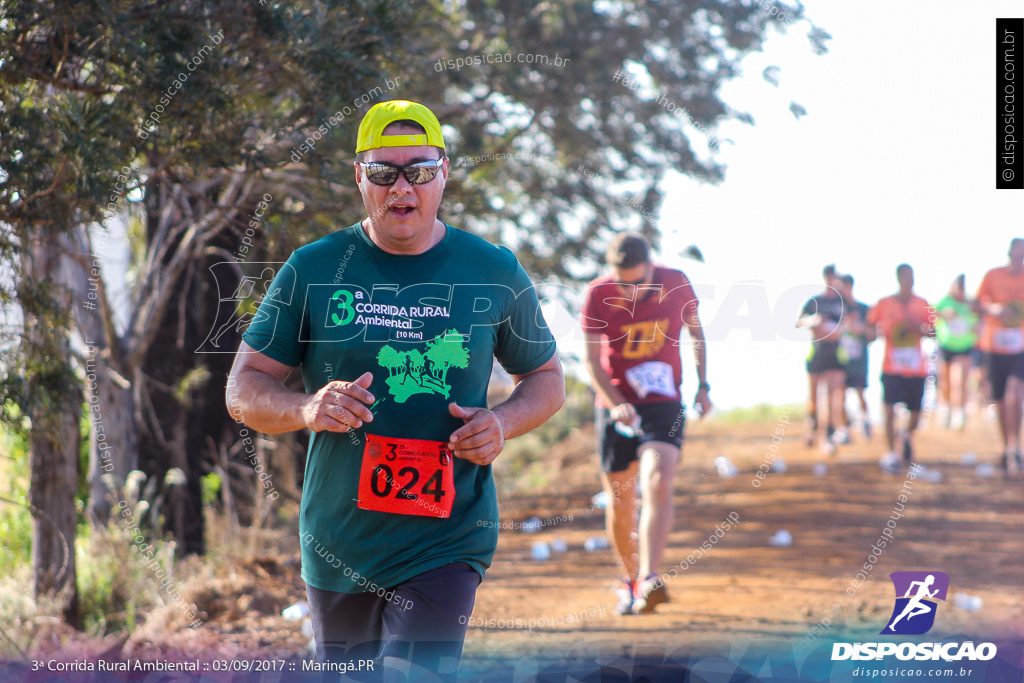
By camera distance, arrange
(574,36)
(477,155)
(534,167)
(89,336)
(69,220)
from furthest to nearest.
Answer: (534,167) → (574,36) → (477,155) → (89,336) → (69,220)

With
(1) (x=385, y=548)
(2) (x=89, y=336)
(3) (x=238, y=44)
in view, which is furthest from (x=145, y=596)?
(1) (x=385, y=548)

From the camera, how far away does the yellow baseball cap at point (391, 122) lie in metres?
2.71

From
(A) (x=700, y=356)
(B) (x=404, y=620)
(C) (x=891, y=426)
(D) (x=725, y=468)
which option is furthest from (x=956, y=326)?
(B) (x=404, y=620)

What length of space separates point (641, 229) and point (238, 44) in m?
5.33

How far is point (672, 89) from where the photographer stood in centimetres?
915

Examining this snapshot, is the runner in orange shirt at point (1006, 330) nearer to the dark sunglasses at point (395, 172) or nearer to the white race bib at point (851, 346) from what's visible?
the white race bib at point (851, 346)

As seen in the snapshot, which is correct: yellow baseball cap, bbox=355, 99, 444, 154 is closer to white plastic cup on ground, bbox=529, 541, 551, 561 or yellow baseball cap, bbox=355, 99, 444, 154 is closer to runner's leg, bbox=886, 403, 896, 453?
white plastic cup on ground, bbox=529, 541, 551, 561

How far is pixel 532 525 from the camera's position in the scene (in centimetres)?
946

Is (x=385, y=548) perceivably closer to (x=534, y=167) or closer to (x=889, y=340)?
(x=534, y=167)

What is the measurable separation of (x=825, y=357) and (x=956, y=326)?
5.00ft

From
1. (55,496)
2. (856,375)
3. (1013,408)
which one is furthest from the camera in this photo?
(856,375)

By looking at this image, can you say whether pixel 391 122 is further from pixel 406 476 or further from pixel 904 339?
pixel 904 339

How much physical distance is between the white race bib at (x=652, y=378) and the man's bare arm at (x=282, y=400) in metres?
3.32

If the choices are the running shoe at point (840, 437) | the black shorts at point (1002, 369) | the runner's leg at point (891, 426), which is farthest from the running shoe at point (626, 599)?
the running shoe at point (840, 437)
